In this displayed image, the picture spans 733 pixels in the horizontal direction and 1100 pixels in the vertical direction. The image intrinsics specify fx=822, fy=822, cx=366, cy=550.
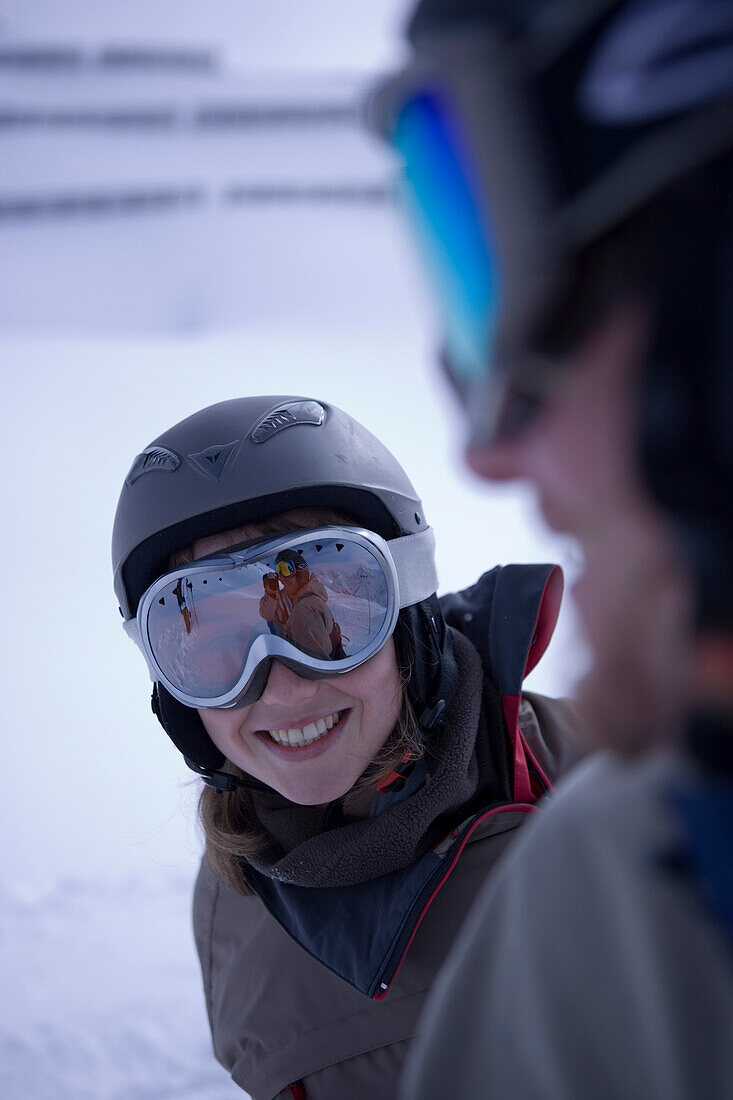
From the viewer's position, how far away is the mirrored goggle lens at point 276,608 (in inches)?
61.7

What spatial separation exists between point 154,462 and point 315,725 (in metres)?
0.65

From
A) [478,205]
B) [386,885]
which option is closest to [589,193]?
[478,205]

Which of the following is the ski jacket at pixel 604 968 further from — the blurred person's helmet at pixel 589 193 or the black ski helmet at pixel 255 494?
the black ski helmet at pixel 255 494

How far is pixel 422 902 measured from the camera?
1475 mm

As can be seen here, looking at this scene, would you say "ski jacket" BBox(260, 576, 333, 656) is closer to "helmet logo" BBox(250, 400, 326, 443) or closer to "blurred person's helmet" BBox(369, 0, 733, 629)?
"helmet logo" BBox(250, 400, 326, 443)

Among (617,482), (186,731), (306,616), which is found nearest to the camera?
(617,482)

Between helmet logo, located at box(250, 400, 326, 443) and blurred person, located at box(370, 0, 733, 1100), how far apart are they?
3.92 ft

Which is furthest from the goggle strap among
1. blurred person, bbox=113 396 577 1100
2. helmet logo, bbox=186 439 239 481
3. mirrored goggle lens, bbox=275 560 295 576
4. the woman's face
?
helmet logo, bbox=186 439 239 481

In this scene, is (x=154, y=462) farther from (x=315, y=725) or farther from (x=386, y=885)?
(x=386, y=885)

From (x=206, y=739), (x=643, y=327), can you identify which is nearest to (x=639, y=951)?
(x=643, y=327)

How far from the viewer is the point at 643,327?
45cm

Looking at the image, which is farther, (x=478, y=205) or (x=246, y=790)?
(x=246, y=790)

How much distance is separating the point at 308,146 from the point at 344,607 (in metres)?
4.71

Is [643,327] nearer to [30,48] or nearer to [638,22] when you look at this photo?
[638,22]
